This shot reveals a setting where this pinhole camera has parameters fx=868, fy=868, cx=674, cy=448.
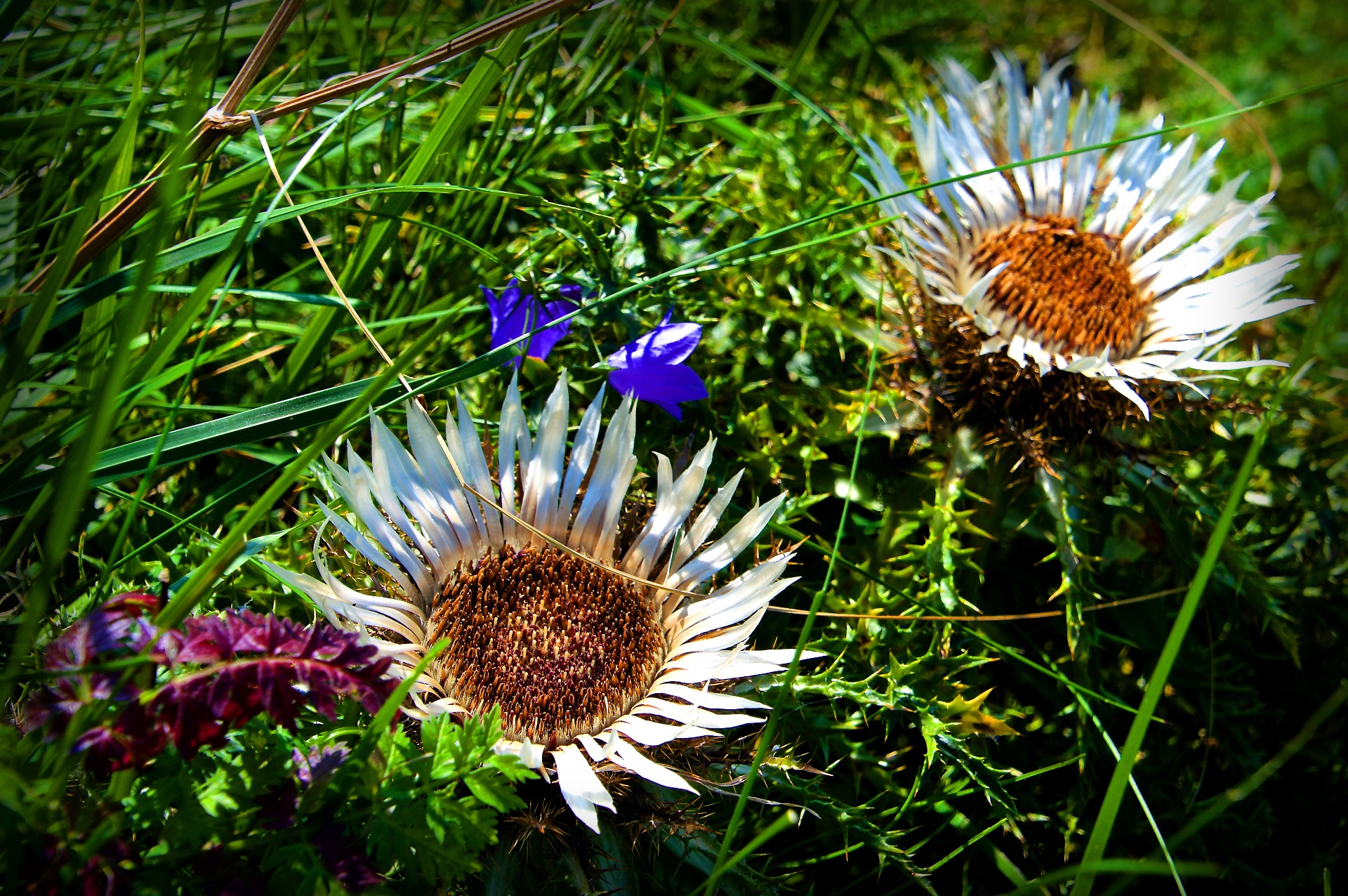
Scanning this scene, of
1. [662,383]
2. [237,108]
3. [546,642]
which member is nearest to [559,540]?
[546,642]

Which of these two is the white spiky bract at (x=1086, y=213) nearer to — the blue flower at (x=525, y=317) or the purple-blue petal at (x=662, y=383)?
the purple-blue petal at (x=662, y=383)

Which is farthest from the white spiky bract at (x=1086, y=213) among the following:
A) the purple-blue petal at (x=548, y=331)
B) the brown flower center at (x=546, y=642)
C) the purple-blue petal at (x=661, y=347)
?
the brown flower center at (x=546, y=642)

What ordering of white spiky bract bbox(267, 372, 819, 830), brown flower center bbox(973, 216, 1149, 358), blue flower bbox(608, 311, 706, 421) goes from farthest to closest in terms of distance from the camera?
brown flower center bbox(973, 216, 1149, 358) < blue flower bbox(608, 311, 706, 421) < white spiky bract bbox(267, 372, 819, 830)

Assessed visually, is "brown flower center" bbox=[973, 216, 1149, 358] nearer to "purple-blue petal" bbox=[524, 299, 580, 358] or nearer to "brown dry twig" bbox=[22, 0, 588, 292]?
"purple-blue petal" bbox=[524, 299, 580, 358]

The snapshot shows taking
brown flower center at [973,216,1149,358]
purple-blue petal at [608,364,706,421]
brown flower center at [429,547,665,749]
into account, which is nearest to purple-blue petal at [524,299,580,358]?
purple-blue petal at [608,364,706,421]

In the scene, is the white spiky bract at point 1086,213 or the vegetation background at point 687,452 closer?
the vegetation background at point 687,452

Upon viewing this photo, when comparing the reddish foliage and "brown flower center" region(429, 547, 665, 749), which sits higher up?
the reddish foliage
